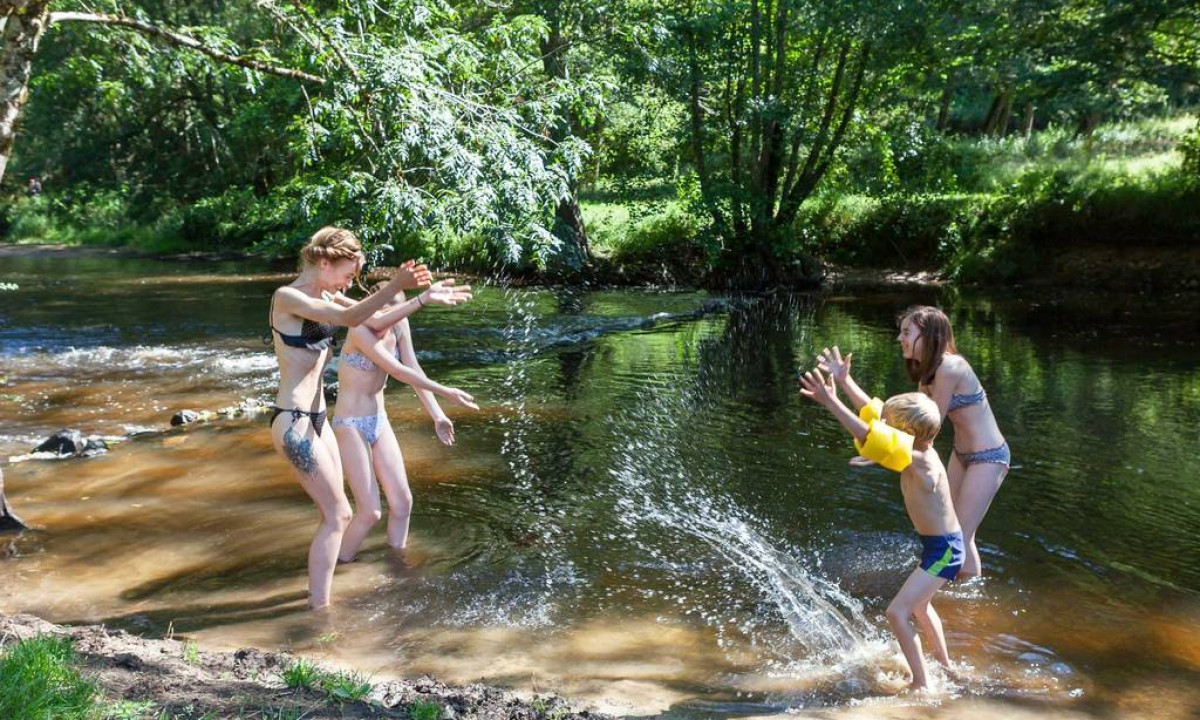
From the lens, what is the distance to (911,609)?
191 inches

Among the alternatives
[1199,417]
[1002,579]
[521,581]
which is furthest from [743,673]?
[1199,417]

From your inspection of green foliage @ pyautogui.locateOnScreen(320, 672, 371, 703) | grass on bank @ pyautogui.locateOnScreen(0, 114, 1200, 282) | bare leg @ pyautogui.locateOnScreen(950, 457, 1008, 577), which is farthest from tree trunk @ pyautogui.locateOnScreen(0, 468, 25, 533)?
grass on bank @ pyautogui.locateOnScreen(0, 114, 1200, 282)

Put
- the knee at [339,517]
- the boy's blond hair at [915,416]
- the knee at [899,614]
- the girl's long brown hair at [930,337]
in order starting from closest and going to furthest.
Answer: the boy's blond hair at [915,416], the knee at [899,614], the girl's long brown hair at [930,337], the knee at [339,517]

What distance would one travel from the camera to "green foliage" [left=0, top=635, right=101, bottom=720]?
3.44m

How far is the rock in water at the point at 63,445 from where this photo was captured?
9.48 m

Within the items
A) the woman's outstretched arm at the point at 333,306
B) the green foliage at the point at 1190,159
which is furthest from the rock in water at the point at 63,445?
the green foliage at the point at 1190,159

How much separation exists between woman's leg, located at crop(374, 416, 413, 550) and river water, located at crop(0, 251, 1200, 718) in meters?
0.22

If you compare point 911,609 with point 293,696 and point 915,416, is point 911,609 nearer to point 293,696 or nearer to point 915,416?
point 915,416

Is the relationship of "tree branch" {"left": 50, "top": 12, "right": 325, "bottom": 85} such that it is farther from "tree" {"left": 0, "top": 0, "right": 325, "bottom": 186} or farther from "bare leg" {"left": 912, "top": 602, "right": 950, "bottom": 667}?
"bare leg" {"left": 912, "top": 602, "right": 950, "bottom": 667}

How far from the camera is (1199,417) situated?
10961 millimetres

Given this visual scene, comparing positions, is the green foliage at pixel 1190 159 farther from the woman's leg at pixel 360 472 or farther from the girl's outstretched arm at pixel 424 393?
the woman's leg at pixel 360 472

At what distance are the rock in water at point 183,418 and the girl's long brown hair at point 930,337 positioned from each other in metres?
8.34

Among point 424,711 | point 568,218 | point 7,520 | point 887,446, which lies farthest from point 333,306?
point 568,218

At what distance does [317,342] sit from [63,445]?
5439 mm
